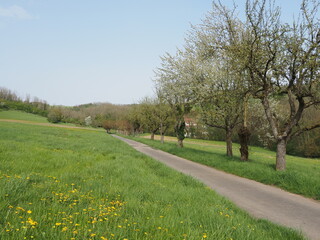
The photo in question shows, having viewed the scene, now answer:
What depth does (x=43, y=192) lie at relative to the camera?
476cm

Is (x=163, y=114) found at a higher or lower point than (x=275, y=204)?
higher

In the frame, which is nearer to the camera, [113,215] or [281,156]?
[113,215]

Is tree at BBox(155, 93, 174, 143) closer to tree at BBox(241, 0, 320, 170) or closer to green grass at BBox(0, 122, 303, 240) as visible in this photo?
tree at BBox(241, 0, 320, 170)

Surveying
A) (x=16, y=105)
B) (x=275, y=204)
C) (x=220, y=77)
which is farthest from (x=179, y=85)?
(x=16, y=105)

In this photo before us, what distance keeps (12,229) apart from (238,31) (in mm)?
16090

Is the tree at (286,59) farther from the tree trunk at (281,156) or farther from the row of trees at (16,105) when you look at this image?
the row of trees at (16,105)

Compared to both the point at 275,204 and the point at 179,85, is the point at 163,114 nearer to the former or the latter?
the point at 179,85

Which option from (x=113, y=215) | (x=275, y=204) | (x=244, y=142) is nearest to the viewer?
(x=113, y=215)

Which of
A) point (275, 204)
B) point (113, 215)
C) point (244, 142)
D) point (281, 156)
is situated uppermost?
point (244, 142)

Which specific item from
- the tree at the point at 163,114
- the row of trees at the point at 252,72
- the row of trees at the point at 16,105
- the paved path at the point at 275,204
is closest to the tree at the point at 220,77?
the row of trees at the point at 252,72

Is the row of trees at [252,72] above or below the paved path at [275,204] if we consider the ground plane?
above

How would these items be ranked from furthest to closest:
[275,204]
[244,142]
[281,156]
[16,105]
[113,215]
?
1. [16,105]
2. [244,142]
3. [281,156]
4. [275,204]
5. [113,215]

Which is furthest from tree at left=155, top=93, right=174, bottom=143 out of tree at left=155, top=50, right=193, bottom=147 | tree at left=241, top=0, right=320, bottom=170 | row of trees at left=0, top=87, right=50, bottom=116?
row of trees at left=0, top=87, right=50, bottom=116

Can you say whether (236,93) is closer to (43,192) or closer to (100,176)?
(100,176)
